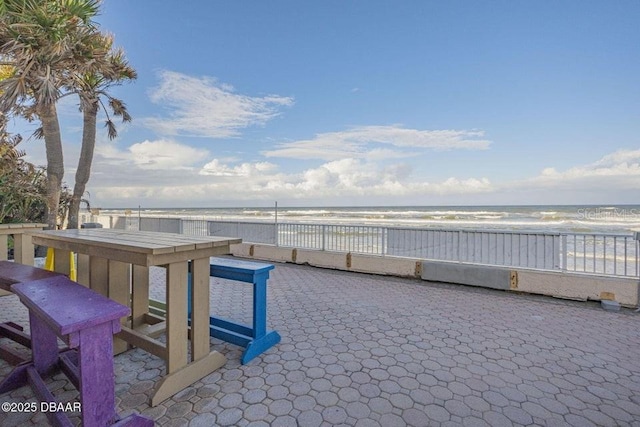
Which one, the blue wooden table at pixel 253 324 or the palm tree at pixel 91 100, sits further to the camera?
the palm tree at pixel 91 100

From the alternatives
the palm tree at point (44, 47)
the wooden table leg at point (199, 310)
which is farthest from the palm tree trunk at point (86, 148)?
the wooden table leg at point (199, 310)

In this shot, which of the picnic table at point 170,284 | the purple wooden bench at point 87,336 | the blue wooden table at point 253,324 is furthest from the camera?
the blue wooden table at point 253,324

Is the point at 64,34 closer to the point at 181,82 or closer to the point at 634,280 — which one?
the point at 181,82

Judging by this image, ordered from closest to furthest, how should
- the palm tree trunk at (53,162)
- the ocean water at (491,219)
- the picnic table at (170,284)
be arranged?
the picnic table at (170,284) → the palm tree trunk at (53,162) → the ocean water at (491,219)

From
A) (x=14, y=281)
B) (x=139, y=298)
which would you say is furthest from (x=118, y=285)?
(x=14, y=281)

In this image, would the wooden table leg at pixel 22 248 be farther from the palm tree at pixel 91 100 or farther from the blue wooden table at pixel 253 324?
the palm tree at pixel 91 100

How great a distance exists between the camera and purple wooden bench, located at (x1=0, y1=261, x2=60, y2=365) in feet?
7.72

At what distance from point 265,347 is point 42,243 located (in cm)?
247

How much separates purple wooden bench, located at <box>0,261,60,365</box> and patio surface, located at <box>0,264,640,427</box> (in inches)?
4.7

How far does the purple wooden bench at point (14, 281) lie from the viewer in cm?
235

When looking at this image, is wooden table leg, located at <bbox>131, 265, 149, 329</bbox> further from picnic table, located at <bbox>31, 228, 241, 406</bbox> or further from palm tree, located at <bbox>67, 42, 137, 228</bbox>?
palm tree, located at <bbox>67, 42, 137, 228</bbox>

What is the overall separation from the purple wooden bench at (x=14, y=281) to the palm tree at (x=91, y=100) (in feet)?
19.9

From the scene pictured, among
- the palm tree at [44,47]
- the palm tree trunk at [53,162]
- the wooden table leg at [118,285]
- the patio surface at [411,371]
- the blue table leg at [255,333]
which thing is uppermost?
the palm tree at [44,47]

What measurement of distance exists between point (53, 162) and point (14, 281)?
6.34 meters
